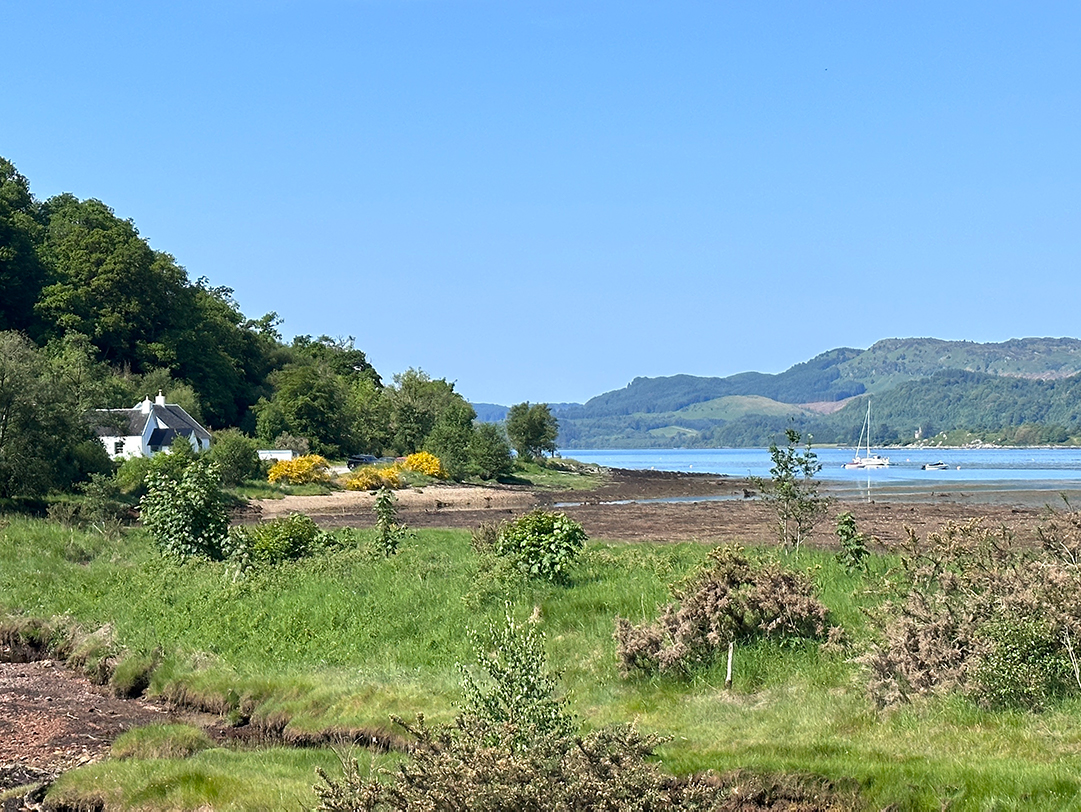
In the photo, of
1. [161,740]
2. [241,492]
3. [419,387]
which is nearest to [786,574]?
[161,740]

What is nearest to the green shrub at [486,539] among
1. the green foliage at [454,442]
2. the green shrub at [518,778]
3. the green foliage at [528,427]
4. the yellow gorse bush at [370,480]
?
the green shrub at [518,778]

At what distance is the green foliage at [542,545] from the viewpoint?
21672 millimetres

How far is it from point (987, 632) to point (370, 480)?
7336 cm

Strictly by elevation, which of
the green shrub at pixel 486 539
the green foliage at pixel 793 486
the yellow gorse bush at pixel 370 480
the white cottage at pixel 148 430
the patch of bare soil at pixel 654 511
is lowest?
the patch of bare soil at pixel 654 511

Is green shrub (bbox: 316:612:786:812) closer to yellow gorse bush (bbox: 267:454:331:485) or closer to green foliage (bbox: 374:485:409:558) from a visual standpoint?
green foliage (bbox: 374:485:409:558)

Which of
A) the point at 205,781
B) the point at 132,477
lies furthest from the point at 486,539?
the point at 132,477

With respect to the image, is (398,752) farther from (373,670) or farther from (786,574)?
(786,574)

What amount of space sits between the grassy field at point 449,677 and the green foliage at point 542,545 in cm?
55

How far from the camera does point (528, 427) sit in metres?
130

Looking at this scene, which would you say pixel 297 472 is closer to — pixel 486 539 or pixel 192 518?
pixel 192 518

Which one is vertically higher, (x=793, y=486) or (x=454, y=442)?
(x=454, y=442)

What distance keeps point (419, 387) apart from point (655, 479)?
3119 cm

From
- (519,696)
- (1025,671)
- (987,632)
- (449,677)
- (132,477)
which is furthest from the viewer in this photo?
(132,477)

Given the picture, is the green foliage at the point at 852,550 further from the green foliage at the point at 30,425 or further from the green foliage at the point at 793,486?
the green foliage at the point at 30,425
